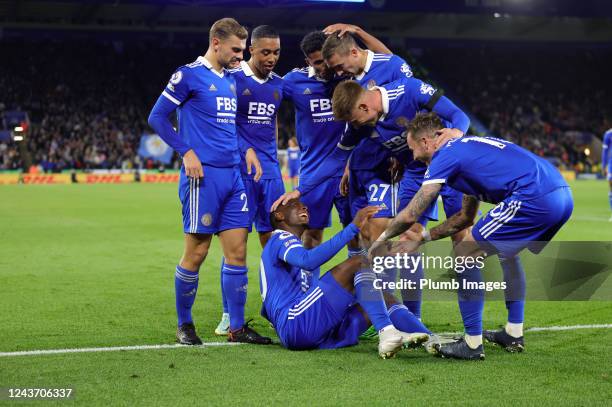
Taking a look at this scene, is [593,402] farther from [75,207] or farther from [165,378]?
[75,207]

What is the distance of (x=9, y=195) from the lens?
82.9 ft

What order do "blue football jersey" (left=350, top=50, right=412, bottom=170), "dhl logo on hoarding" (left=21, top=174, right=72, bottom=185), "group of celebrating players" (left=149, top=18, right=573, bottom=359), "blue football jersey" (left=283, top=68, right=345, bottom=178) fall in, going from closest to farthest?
"group of celebrating players" (left=149, top=18, right=573, bottom=359) < "blue football jersey" (left=350, top=50, right=412, bottom=170) < "blue football jersey" (left=283, top=68, right=345, bottom=178) < "dhl logo on hoarding" (left=21, top=174, right=72, bottom=185)

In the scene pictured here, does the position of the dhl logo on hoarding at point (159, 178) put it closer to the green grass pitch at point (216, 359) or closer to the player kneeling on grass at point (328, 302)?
the green grass pitch at point (216, 359)

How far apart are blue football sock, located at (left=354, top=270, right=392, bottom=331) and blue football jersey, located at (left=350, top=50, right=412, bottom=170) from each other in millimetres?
1147

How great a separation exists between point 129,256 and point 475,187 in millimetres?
7094

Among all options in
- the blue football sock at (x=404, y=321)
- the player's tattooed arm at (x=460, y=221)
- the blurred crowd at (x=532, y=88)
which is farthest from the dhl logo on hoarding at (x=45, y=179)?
the player's tattooed arm at (x=460, y=221)

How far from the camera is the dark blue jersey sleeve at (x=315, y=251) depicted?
5.24m

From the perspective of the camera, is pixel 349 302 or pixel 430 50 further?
pixel 430 50

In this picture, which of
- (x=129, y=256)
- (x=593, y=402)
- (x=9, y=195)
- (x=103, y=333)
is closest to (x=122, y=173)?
(x=9, y=195)

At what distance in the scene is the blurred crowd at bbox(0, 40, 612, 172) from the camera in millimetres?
38281

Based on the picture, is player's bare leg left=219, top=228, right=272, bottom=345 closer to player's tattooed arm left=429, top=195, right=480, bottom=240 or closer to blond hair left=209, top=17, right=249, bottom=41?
blond hair left=209, top=17, right=249, bottom=41

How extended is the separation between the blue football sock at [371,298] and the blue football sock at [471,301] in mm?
495

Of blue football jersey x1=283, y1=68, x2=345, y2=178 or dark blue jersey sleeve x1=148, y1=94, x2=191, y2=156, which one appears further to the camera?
blue football jersey x1=283, y1=68, x2=345, y2=178

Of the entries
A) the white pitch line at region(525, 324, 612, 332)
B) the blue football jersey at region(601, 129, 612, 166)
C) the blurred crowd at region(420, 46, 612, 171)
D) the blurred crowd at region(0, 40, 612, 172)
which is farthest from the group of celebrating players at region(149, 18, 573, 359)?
the blurred crowd at region(420, 46, 612, 171)
